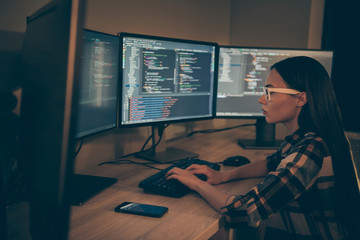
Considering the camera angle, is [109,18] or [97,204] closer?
[97,204]

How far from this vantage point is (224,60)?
1738mm

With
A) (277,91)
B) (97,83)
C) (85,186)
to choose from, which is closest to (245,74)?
(277,91)

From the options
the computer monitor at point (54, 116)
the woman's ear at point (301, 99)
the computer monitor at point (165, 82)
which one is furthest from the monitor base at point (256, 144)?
the computer monitor at point (54, 116)

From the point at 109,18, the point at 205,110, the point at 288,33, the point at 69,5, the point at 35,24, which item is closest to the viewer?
the point at 69,5

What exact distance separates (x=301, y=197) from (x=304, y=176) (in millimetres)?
115

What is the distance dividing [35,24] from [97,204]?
1.86 ft

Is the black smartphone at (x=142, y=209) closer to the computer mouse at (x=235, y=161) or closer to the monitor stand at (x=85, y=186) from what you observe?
the monitor stand at (x=85, y=186)

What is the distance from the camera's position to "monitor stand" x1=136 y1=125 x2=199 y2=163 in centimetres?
145

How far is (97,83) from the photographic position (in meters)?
1.14

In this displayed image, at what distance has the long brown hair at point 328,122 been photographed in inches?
38.4

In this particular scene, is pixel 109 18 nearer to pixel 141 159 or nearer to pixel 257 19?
pixel 141 159

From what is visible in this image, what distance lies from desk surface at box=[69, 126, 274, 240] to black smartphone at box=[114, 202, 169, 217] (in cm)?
1

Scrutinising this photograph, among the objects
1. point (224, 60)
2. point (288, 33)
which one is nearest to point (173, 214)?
point (224, 60)

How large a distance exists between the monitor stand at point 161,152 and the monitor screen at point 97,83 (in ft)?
0.83
